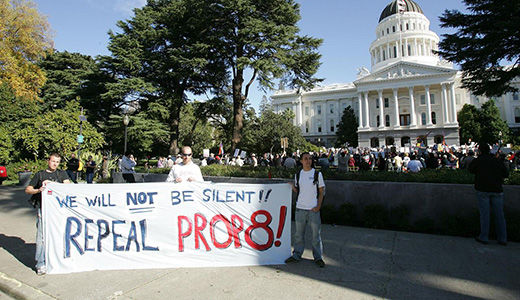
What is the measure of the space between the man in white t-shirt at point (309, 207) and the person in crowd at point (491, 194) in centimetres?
339

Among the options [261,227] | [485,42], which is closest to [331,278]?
[261,227]

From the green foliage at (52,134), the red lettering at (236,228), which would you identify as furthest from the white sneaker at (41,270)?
the green foliage at (52,134)

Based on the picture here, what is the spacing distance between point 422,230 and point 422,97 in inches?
3125

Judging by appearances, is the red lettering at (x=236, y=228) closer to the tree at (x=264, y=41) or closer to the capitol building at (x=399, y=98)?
the tree at (x=264, y=41)

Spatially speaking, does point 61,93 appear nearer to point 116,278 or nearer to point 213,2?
point 213,2

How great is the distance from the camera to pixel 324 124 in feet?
303

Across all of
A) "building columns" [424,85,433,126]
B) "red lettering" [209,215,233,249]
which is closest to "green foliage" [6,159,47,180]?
"red lettering" [209,215,233,249]

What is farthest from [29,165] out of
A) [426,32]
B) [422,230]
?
[426,32]

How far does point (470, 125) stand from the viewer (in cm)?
6738

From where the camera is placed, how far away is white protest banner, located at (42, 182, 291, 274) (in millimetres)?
4562

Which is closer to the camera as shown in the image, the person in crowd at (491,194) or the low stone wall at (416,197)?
the person in crowd at (491,194)

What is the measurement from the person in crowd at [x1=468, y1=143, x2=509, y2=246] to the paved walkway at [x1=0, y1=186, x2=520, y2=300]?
25 centimetres

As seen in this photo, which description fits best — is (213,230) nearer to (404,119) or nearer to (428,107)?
(428,107)

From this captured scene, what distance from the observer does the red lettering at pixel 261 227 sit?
471 centimetres
